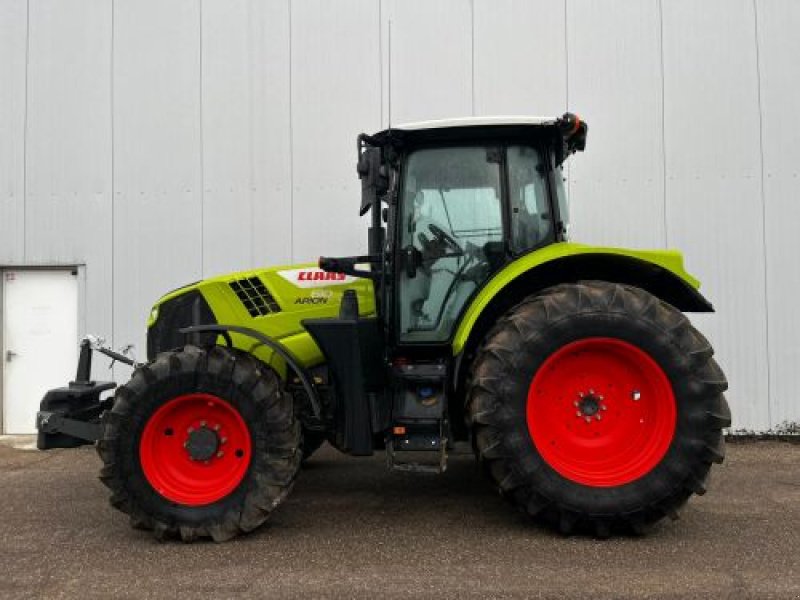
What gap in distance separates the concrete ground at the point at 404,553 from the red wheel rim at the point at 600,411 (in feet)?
1.28

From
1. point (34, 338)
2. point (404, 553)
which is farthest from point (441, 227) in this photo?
point (34, 338)

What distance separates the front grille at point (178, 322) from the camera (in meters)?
3.77

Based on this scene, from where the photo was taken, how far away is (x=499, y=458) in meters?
3.03

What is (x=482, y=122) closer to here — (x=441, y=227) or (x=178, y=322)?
(x=441, y=227)

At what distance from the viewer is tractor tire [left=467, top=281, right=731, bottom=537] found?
3.01 meters

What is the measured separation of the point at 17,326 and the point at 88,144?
2074 mm

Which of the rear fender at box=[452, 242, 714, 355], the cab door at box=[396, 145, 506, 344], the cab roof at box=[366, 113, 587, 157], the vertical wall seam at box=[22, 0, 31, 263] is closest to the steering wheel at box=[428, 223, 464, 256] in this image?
the cab door at box=[396, 145, 506, 344]

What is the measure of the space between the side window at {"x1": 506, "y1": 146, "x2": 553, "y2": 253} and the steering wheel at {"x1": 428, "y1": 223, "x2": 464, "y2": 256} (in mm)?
322

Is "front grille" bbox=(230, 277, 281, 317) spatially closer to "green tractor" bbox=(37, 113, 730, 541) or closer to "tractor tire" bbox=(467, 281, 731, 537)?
"green tractor" bbox=(37, 113, 730, 541)

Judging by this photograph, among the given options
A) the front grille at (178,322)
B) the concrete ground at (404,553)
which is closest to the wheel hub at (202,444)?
the concrete ground at (404,553)

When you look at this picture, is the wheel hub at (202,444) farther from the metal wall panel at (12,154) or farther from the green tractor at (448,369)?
the metal wall panel at (12,154)

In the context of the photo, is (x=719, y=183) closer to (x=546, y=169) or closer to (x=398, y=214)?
(x=546, y=169)

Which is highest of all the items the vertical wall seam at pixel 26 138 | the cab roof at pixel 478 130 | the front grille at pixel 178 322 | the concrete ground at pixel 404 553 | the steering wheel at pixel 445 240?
the vertical wall seam at pixel 26 138

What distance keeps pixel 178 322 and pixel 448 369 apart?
1788 millimetres
